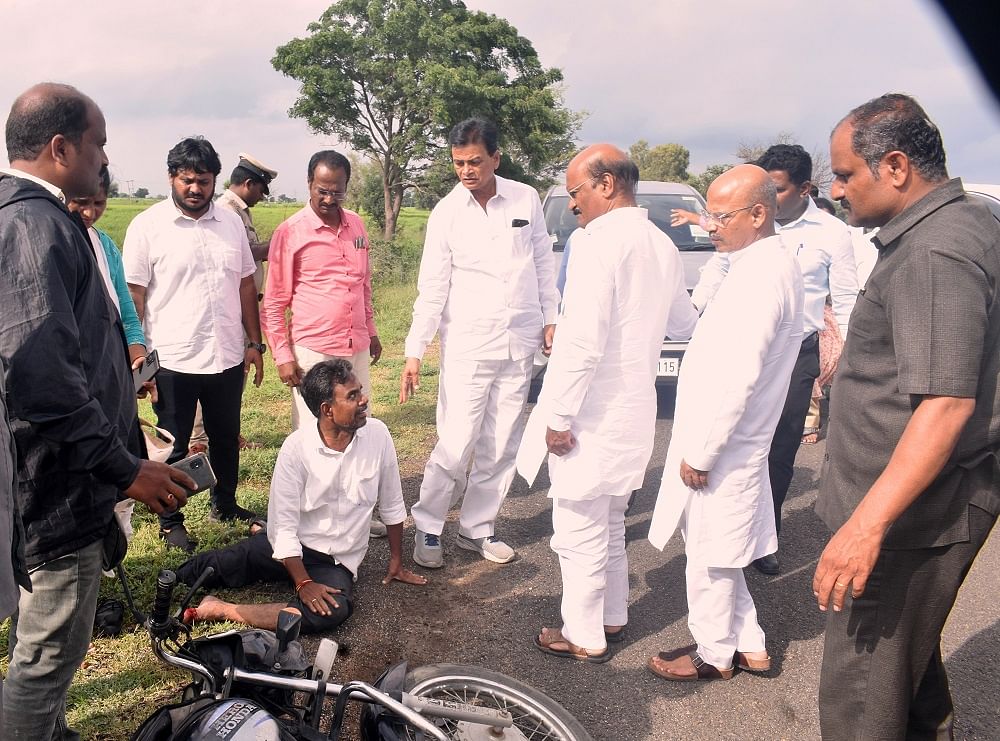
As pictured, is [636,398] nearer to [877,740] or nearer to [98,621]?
[877,740]

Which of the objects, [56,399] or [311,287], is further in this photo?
[311,287]

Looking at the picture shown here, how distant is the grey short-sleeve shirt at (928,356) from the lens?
1877mm

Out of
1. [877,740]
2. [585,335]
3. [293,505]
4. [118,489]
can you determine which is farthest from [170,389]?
[877,740]

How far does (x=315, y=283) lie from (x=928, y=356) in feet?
11.2

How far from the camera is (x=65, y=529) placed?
2.14 m

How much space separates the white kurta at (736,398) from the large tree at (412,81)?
2820 cm

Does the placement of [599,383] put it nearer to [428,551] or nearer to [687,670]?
[687,670]

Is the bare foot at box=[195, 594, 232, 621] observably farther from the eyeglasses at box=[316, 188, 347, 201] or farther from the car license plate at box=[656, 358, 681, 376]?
the car license plate at box=[656, 358, 681, 376]

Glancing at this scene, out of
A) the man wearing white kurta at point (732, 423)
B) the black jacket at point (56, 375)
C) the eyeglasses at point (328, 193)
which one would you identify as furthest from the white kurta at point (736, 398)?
the eyeglasses at point (328, 193)

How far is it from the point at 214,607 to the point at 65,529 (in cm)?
139

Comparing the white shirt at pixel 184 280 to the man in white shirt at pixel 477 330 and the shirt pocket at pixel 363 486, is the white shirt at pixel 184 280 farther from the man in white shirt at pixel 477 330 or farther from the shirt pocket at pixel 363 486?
the shirt pocket at pixel 363 486

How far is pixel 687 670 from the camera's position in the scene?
3137 millimetres

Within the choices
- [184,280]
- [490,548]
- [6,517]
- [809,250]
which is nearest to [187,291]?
[184,280]


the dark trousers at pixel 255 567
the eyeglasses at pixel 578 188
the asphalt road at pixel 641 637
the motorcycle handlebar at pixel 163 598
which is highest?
the eyeglasses at pixel 578 188
